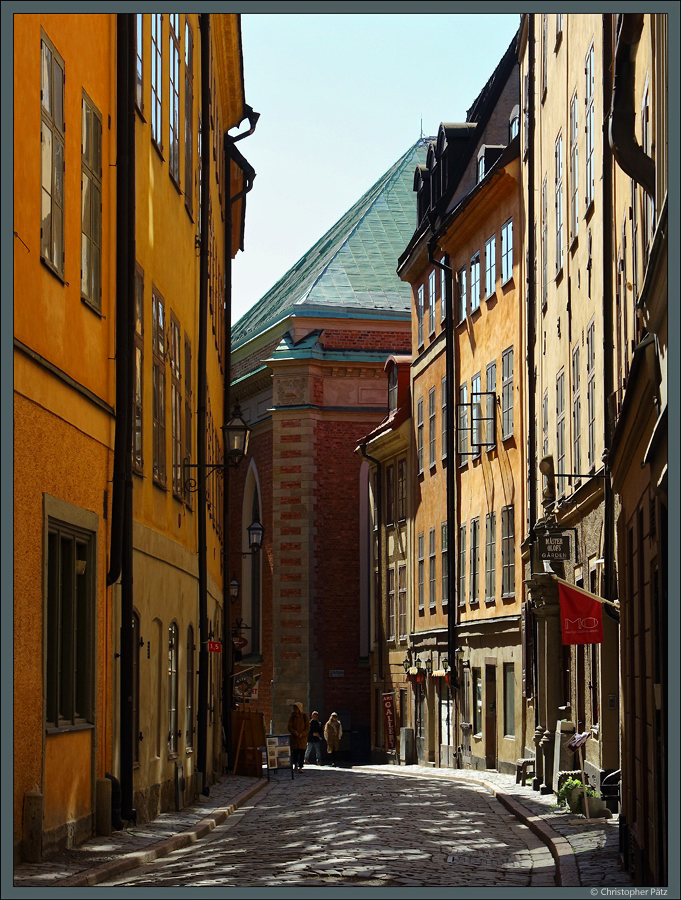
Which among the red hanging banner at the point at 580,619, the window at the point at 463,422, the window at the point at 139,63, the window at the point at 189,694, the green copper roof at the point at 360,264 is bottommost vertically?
the window at the point at 189,694

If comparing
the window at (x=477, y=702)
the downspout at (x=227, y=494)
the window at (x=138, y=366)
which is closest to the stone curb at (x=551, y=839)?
the window at (x=138, y=366)

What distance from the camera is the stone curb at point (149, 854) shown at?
37.7 ft

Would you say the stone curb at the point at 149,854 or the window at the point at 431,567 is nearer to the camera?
the stone curb at the point at 149,854

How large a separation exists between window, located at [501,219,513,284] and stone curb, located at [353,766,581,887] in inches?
465

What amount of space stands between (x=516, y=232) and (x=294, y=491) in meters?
20.6

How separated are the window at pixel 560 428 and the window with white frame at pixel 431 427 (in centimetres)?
1609

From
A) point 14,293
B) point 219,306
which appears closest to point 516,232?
point 219,306

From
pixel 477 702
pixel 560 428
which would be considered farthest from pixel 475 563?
pixel 560 428

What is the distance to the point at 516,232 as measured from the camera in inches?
1325

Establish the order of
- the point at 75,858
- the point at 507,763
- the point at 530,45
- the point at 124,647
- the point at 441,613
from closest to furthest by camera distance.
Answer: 1. the point at 75,858
2. the point at 124,647
3. the point at 530,45
4. the point at 507,763
5. the point at 441,613

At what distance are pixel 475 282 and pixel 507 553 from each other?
7.46m

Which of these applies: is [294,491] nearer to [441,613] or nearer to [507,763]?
[441,613]

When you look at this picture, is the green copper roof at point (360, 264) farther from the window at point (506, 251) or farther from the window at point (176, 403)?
the window at point (176, 403)

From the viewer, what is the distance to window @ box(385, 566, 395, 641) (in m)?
48.6
